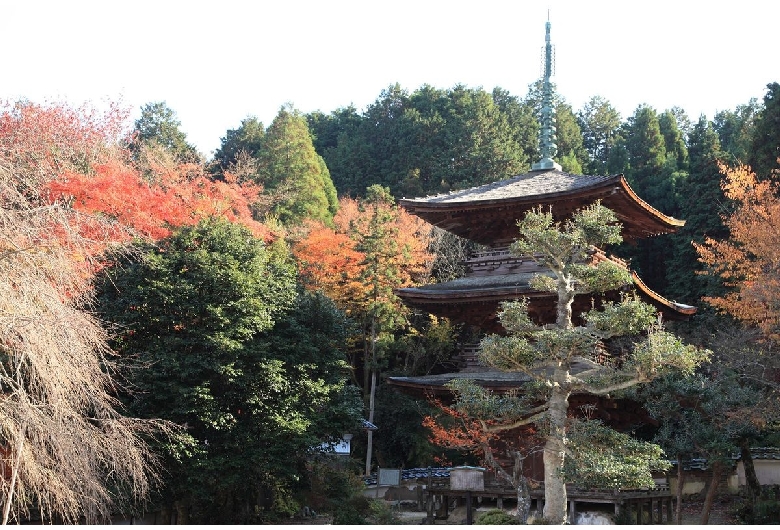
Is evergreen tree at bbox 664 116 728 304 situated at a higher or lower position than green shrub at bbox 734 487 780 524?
higher

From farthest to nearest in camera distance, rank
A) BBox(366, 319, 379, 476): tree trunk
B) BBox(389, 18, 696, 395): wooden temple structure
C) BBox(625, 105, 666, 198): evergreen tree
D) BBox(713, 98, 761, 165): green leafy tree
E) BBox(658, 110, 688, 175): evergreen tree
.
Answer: BBox(658, 110, 688, 175): evergreen tree → BBox(625, 105, 666, 198): evergreen tree → BBox(713, 98, 761, 165): green leafy tree → BBox(366, 319, 379, 476): tree trunk → BBox(389, 18, 696, 395): wooden temple structure

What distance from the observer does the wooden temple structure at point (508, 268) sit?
1602 cm

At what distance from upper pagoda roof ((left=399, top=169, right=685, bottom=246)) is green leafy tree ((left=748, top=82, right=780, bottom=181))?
13997 mm

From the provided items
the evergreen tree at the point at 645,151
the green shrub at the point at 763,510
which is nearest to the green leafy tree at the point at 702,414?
the green shrub at the point at 763,510

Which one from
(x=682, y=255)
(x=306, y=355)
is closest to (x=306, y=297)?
(x=306, y=355)

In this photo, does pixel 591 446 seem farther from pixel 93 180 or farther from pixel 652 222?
pixel 93 180

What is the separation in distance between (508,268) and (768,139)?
735 inches

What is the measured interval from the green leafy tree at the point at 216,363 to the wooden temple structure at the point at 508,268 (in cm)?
277

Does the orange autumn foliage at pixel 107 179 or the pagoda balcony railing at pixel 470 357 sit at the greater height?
the orange autumn foliage at pixel 107 179

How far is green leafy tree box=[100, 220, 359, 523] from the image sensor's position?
1647 cm

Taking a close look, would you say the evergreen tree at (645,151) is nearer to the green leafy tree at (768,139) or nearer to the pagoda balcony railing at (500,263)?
the green leafy tree at (768,139)

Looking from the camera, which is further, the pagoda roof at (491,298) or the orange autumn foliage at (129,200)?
the orange autumn foliage at (129,200)

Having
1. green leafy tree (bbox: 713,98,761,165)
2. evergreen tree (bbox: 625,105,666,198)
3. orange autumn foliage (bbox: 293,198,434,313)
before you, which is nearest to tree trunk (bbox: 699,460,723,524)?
orange autumn foliage (bbox: 293,198,434,313)

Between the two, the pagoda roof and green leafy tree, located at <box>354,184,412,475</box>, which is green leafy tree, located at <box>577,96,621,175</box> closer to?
green leafy tree, located at <box>354,184,412,475</box>
